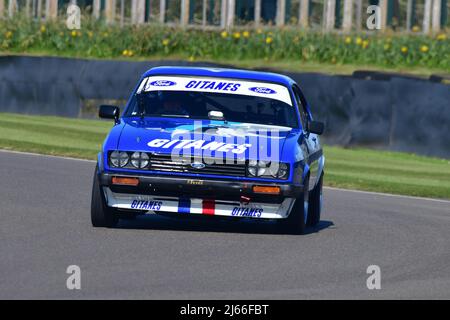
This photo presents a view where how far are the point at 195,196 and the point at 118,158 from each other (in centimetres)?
77

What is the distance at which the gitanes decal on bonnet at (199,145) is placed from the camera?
460 inches

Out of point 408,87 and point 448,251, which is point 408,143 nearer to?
point 408,87

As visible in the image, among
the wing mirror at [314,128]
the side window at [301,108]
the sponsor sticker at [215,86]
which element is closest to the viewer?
the sponsor sticker at [215,86]

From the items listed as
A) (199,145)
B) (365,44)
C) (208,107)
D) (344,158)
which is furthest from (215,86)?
(365,44)

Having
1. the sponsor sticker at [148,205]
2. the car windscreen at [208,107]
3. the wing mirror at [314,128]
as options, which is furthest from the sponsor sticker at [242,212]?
the wing mirror at [314,128]

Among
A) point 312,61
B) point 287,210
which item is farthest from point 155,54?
point 287,210

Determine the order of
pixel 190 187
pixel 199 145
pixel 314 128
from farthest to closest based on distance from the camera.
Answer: pixel 314 128
pixel 199 145
pixel 190 187

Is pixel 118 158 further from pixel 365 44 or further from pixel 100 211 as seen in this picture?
pixel 365 44

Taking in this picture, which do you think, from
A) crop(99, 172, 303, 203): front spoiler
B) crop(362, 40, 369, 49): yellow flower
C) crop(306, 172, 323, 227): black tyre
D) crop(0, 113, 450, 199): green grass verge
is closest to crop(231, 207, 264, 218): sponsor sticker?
crop(99, 172, 303, 203): front spoiler

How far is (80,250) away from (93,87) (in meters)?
17.7

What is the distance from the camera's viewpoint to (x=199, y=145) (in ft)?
38.4

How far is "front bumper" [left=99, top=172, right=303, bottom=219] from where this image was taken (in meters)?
11.6

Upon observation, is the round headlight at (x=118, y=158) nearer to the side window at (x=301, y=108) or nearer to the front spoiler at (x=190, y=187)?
the front spoiler at (x=190, y=187)

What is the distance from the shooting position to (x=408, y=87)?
23.5m
